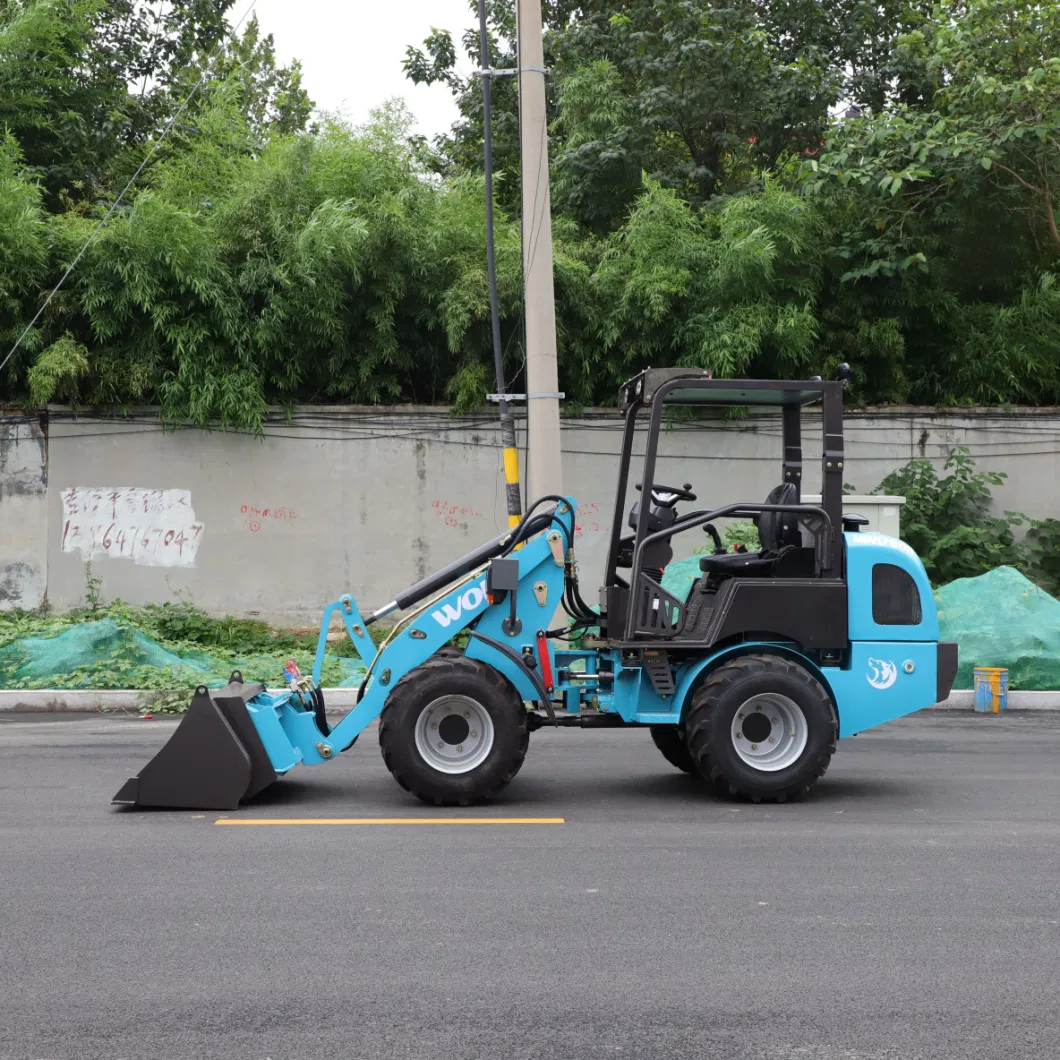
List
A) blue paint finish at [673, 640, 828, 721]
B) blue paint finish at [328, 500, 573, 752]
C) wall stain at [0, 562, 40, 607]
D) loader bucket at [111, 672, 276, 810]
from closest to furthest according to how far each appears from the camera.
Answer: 1. loader bucket at [111, 672, 276, 810]
2. blue paint finish at [328, 500, 573, 752]
3. blue paint finish at [673, 640, 828, 721]
4. wall stain at [0, 562, 40, 607]

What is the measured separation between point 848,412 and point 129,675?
10097 mm

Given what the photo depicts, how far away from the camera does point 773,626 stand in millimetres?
7367

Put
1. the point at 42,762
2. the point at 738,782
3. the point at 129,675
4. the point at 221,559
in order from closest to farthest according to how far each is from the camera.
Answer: the point at 738,782
the point at 42,762
the point at 129,675
the point at 221,559

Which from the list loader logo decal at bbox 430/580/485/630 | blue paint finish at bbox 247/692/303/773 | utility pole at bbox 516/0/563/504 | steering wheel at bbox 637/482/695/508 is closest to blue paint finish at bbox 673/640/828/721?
steering wheel at bbox 637/482/695/508

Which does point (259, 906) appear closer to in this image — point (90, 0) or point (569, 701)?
point (569, 701)

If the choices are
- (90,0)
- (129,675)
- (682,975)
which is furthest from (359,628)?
(90,0)

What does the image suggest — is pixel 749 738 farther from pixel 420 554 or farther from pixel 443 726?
pixel 420 554

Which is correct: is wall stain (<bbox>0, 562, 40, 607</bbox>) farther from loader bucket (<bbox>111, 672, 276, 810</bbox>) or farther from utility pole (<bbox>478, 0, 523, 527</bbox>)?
loader bucket (<bbox>111, 672, 276, 810</bbox>)

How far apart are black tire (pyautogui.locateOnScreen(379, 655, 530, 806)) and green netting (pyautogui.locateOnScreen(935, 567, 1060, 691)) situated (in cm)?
645

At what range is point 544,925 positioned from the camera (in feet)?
16.7

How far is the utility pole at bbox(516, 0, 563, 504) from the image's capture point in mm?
12273

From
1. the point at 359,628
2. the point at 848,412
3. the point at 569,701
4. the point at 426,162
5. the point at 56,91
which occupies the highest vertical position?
the point at 56,91

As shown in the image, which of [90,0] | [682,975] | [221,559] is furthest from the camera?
[90,0]

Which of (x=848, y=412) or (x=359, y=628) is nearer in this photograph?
(x=359, y=628)
